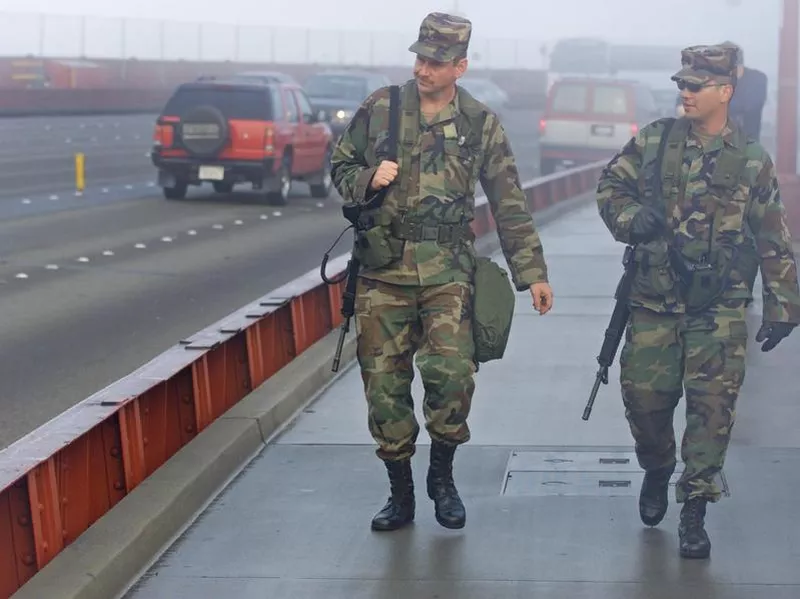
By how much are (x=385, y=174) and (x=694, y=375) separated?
1.32m

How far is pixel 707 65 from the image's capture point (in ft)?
20.7

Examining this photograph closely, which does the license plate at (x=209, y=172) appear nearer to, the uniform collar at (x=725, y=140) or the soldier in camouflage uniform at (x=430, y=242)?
the soldier in camouflage uniform at (x=430, y=242)

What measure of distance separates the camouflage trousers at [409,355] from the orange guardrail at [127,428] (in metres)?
0.96

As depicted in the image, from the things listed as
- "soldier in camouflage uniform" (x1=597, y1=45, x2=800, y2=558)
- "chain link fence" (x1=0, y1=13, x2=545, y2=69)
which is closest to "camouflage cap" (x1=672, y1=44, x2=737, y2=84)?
"soldier in camouflage uniform" (x1=597, y1=45, x2=800, y2=558)

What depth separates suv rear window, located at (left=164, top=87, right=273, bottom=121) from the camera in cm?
2388

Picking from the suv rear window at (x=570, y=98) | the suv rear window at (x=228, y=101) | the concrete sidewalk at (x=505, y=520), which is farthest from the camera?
the suv rear window at (x=570, y=98)

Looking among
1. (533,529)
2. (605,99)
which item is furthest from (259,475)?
(605,99)

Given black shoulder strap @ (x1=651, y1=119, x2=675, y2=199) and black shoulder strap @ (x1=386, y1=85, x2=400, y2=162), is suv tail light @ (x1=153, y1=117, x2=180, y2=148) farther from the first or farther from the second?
black shoulder strap @ (x1=651, y1=119, x2=675, y2=199)

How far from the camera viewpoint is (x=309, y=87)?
36031mm

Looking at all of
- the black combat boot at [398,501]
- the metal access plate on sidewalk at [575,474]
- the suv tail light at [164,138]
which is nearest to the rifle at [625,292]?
the metal access plate on sidewalk at [575,474]

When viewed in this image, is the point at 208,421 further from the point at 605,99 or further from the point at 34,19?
the point at 34,19

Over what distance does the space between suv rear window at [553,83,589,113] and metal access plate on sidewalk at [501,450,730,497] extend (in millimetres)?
22803

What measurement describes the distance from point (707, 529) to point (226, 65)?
6244cm

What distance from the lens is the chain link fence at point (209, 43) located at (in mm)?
62219
